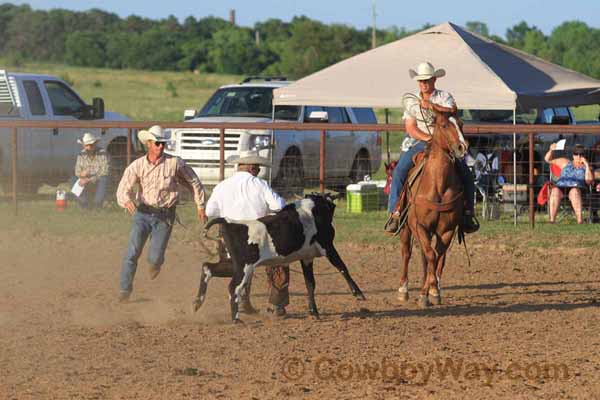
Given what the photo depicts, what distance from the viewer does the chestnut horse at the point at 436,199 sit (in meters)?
10.6

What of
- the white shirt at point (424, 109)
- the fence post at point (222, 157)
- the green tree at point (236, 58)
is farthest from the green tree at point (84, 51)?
the white shirt at point (424, 109)

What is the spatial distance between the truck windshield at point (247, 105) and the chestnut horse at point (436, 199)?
28.1ft

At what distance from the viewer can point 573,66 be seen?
6128 cm

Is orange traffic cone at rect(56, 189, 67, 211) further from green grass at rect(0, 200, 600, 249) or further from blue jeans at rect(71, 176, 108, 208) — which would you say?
blue jeans at rect(71, 176, 108, 208)

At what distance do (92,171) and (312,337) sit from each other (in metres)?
9.13

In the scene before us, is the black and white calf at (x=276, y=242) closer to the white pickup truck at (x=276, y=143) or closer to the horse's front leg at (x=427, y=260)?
the horse's front leg at (x=427, y=260)

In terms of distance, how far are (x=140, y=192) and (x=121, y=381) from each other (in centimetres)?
399

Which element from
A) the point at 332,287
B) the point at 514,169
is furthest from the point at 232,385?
the point at 514,169

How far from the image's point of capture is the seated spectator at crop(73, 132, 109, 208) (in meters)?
17.6

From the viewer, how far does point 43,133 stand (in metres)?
18.7

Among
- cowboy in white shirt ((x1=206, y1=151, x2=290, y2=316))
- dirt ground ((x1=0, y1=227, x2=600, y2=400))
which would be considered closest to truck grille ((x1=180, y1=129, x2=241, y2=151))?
dirt ground ((x1=0, y1=227, x2=600, y2=400))

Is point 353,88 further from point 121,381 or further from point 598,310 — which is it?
point 121,381

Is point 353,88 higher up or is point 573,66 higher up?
point 573,66

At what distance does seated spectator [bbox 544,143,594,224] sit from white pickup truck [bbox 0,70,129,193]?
6.39m
